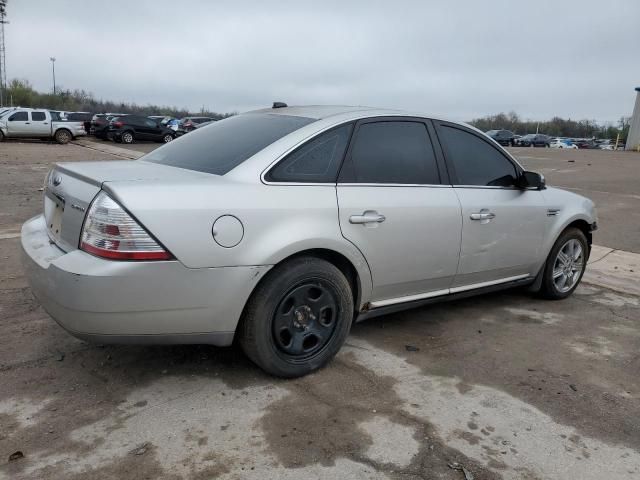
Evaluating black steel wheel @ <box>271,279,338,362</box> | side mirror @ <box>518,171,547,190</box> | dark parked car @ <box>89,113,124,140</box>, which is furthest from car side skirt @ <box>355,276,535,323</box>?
dark parked car @ <box>89,113,124,140</box>

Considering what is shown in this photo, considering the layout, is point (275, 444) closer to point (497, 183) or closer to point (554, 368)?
point (554, 368)

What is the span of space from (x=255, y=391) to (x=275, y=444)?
0.53 m

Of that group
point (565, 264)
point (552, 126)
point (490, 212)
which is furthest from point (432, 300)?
point (552, 126)

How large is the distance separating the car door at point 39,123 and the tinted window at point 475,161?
28.1 meters

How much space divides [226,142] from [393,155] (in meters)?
1.10

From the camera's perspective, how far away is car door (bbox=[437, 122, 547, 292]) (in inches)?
159

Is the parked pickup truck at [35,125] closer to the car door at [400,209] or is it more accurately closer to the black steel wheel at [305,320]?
the car door at [400,209]

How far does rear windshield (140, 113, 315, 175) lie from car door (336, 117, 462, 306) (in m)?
0.47

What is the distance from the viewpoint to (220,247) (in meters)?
2.84

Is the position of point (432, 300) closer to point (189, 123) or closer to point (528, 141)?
point (189, 123)

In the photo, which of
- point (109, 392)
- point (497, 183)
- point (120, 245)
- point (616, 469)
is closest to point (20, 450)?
point (109, 392)

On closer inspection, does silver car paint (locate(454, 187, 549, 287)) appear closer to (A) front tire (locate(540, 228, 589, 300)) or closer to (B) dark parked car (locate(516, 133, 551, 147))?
(A) front tire (locate(540, 228, 589, 300))

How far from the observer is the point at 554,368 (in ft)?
11.9

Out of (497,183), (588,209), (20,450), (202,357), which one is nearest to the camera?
(20,450)
